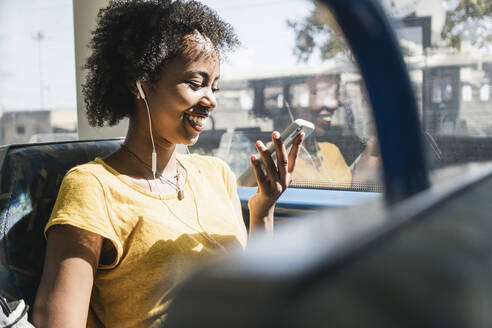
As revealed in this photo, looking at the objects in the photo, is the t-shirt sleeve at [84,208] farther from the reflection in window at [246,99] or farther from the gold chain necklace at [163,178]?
the reflection in window at [246,99]

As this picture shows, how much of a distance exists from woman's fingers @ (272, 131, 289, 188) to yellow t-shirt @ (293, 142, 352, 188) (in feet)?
1.80

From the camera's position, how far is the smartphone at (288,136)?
1718 millimetres

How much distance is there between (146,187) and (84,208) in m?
0.25

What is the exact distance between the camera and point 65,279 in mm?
1166

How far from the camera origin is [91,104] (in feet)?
5.68

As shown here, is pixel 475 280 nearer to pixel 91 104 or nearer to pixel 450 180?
pixel 450 180

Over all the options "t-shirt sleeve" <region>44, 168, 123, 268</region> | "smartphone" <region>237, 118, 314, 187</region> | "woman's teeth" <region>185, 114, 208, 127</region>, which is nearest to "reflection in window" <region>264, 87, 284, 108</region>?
"smartphone" <region>237, 118, 314, 187</region>

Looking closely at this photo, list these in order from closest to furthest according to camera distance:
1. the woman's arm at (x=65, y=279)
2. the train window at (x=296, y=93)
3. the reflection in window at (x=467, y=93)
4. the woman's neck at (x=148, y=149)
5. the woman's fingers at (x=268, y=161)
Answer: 1. the woman's arm at (x=65, y=279)
2. the woman's fingers at (x=268, y=161)
3. the woman's neck at (x=148, y=149)
4. the reflection in window at (x=467, y=93)
5. the train window at (x=296, y=93)

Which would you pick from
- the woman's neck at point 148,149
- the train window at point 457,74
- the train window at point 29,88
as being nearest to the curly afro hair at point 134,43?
the woman's neck at point 148,149

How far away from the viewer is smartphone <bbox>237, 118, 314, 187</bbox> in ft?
5.64

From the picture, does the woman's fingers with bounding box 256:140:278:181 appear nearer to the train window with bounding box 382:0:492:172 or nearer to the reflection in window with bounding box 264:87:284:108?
the train window with bounding box 382:0:492:172

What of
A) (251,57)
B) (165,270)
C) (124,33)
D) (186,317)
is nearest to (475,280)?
(186,317)

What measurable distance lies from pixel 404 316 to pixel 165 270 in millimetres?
1161

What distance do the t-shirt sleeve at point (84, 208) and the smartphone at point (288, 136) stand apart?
50 centimetres
